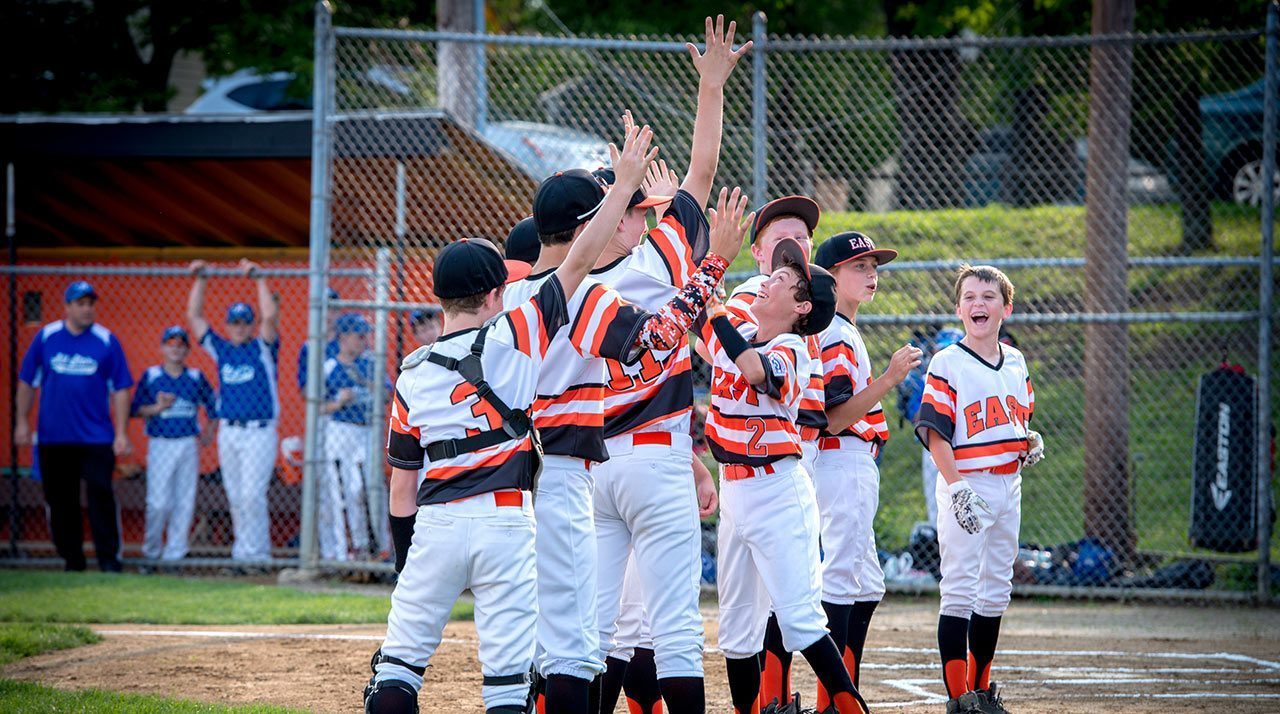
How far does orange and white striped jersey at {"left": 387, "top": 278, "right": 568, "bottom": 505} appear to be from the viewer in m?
3.95

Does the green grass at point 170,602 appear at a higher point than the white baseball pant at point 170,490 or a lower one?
lower

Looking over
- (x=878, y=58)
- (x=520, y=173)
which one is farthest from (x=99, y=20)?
(x=878, y=58)

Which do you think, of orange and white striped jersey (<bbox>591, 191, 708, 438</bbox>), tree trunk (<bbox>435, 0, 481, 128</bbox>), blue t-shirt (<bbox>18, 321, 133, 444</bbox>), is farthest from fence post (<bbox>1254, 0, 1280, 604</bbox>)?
blue t-shirt (<bbox>18, 321, 133, 444</bbox>)

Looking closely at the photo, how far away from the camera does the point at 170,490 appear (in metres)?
10.5

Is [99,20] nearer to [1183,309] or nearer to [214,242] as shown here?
[214,242]

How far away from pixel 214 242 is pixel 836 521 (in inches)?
352

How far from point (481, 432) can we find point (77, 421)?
7.45 meters

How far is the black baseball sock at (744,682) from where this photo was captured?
15.8 ft

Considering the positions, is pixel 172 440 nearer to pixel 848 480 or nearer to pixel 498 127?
pixel 498 127

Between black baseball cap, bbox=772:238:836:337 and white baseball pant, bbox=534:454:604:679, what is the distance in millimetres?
1165

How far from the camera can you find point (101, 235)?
12531 mm

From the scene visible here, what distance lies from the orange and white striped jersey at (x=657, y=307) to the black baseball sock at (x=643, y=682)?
908mm

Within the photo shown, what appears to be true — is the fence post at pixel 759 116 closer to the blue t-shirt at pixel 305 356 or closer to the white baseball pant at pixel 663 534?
the blue t-shirt at pixel 305 356

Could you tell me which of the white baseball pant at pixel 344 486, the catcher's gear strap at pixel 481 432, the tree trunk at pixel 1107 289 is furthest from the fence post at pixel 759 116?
the catcher's gear strap at pixel 481 432
